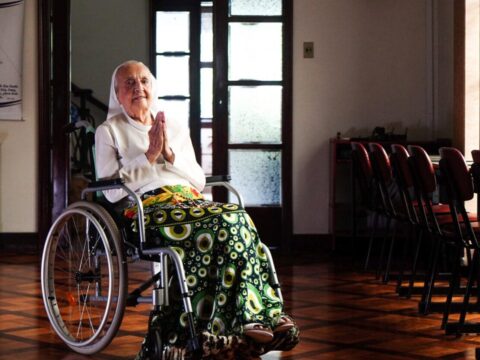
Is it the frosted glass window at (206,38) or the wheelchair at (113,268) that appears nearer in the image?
the wheelchair at (113,268)

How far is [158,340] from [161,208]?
0.52m

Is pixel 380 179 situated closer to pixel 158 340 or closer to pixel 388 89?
pixel 388 89

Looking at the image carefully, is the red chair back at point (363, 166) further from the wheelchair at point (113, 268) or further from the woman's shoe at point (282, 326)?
the woman's shoe at point (282, 326)

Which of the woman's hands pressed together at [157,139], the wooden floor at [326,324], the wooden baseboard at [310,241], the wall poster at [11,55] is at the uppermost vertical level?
the wall poster at [11,55]

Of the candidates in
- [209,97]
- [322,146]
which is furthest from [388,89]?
[209,97]

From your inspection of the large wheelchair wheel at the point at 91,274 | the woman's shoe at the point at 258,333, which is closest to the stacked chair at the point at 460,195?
the woman's shoe at the point at 258,333

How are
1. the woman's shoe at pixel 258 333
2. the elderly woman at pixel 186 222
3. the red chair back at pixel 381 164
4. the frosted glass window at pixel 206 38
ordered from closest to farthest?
1. the woman's shoe at pixel 258 333
2. the elderly woman at pixel 186 222
3. the red chair back at pixel 381 164
4. the frosted glass window at pixel 206 38

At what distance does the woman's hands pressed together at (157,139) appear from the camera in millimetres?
3764

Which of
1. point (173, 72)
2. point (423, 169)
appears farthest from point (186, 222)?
point (173, 72)

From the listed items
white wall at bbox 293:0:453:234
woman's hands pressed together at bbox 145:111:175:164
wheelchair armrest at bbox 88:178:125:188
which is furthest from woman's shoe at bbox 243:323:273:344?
white wall at bbox 293:0:453:234

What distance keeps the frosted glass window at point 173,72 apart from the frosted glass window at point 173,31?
0.11 m

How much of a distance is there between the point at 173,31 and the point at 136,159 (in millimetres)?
7460

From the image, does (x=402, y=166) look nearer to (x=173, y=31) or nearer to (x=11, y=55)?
(x=11, y=55)

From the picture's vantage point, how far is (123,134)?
399cm
